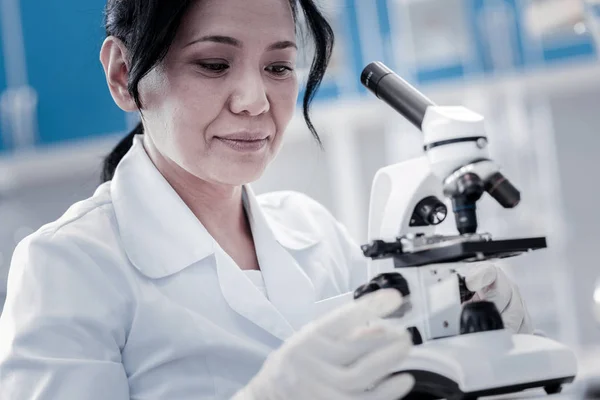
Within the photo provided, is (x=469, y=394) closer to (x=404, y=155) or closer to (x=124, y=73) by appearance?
(x=124, y=73)

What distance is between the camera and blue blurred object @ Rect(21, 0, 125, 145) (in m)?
3.19

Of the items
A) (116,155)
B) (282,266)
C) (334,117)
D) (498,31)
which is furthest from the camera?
(334,117)

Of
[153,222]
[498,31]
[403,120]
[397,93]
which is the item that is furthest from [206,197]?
[498,31]

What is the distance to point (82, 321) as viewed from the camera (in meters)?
1.20

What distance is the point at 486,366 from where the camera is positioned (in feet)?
3.10

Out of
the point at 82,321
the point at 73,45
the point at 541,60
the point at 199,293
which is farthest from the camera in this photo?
the point at 73,45

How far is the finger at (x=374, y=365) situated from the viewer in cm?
90

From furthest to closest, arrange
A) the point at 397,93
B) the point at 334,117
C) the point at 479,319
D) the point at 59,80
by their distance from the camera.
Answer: the point at 59,80 → the point at 334,117 → the point at 397,93 → the point at 479,319

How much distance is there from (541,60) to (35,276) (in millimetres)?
2336

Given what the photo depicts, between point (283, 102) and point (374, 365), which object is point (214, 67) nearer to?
point (283, 102)

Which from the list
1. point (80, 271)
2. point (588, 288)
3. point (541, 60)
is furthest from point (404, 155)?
point (80, 271)

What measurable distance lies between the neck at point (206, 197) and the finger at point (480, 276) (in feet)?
1.88

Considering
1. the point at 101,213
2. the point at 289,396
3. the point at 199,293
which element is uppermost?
the point at 101,213

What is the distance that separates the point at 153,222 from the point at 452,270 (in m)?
0.59
